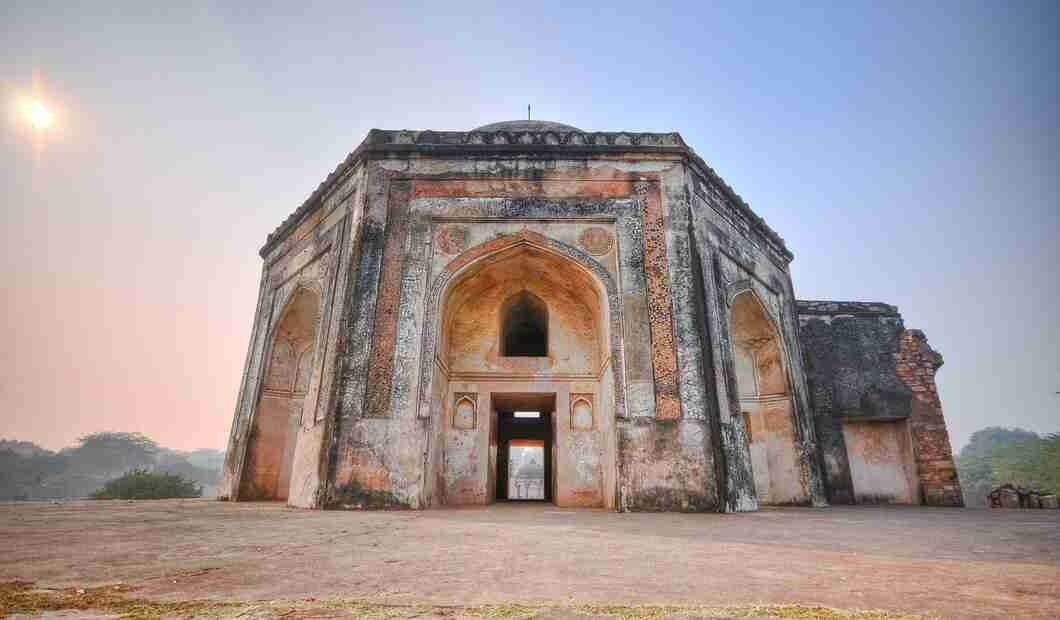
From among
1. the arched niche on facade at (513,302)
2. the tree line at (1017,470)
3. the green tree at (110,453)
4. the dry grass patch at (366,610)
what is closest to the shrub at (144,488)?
the arched niche on facade at (513,302)

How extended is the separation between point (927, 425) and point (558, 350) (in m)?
8.06

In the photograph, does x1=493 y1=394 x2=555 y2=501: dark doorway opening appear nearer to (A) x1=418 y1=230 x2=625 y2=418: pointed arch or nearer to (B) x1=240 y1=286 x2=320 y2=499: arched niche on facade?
(A) x1=418 y1=230 x2=625 y2=418: pointed arch

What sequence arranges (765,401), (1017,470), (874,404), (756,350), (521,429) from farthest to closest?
1. (1017,470)
2. (521,429)
3. (874,404)
4. (756,350)
5. (765,401)

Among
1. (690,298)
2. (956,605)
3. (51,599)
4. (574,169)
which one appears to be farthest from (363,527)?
(574,169)

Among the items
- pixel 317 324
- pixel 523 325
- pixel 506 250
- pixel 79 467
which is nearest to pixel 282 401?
pixel 317 324

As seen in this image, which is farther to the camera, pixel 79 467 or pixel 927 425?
pixel 79 467

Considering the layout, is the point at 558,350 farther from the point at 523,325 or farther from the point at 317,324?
the point at 317,324

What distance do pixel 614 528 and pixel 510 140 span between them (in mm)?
6287

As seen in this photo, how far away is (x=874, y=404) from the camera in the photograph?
35.1 ft

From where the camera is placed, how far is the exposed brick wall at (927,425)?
10.0 m

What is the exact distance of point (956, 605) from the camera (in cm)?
163

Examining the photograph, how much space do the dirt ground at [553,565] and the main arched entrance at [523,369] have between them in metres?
4.07

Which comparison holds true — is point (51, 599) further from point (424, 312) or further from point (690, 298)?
point (690, 298)

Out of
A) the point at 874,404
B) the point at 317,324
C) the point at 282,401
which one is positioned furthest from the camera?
the point at 874,404
